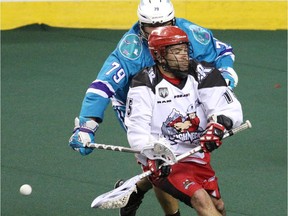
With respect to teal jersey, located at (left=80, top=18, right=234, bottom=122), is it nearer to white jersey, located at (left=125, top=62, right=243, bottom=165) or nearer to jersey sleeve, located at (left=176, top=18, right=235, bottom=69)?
jersey sleeve, located at (left=176, top=18, right=235, bottom=69)

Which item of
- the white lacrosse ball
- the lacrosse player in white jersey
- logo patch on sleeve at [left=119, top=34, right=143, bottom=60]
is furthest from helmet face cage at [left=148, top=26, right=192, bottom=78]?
the white lacrosse ball

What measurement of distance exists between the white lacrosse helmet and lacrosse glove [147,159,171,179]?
0.80 metres

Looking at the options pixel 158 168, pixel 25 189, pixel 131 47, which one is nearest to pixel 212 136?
pixel 158 168

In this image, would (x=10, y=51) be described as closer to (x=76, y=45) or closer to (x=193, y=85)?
(x=76, y=45)

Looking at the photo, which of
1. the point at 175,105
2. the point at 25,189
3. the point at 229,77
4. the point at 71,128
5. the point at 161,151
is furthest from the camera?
the point at 71,128

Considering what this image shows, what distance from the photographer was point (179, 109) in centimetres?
471

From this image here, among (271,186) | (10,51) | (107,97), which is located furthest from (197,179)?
(10,51)

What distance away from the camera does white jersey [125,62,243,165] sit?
4676 millimetres

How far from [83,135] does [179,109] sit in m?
0.56

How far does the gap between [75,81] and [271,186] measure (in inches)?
122

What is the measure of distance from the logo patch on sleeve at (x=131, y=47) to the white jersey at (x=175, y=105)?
35cm

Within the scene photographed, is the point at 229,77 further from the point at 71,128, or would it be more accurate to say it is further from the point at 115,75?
the point at 71,128

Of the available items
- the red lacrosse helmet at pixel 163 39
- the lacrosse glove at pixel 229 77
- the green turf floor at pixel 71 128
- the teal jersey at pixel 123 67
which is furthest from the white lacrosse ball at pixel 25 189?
the red lacrosse helmet at pixel 163 39

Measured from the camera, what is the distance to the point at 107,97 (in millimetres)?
5066
